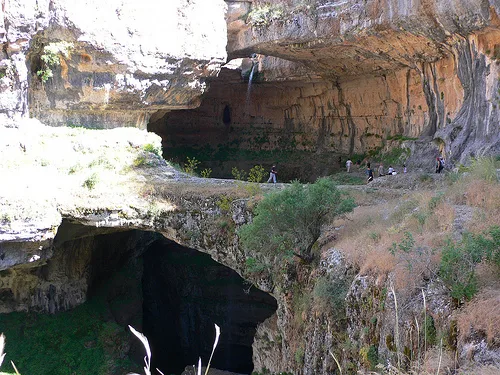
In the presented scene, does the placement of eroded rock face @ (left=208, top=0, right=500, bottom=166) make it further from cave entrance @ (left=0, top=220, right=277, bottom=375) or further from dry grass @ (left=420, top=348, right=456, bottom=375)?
dry grass @ (left=420, top=348, right=456, bottom=375)

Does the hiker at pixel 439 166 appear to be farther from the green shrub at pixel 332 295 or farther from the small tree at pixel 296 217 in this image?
the green shrub at pixel 332 295

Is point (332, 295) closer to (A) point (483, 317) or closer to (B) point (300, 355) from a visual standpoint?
(B) point (300, 355)

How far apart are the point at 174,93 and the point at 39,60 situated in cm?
522

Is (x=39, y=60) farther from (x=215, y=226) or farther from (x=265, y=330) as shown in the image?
(x=265, y=330)

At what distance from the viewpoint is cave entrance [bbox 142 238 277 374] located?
925 inches

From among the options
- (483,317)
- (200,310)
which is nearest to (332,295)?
(483,317)

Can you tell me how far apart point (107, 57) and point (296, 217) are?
11369 millimetres

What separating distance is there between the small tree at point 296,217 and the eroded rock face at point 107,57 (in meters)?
10.5

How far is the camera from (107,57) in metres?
19.5

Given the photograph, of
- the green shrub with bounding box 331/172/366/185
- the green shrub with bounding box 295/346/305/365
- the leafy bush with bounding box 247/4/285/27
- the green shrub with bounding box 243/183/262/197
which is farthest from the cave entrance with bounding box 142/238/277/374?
the green shrub with bounding box 295/346/305/365

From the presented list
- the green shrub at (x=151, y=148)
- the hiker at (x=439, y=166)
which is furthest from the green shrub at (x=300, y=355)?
the green shrub at (x=151, y=148)

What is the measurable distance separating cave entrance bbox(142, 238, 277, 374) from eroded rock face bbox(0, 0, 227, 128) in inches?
274

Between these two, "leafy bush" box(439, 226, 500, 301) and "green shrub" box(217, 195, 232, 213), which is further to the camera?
"green shrub" box(217, 195, 232, 213)

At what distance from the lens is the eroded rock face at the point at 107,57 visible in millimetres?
18219
